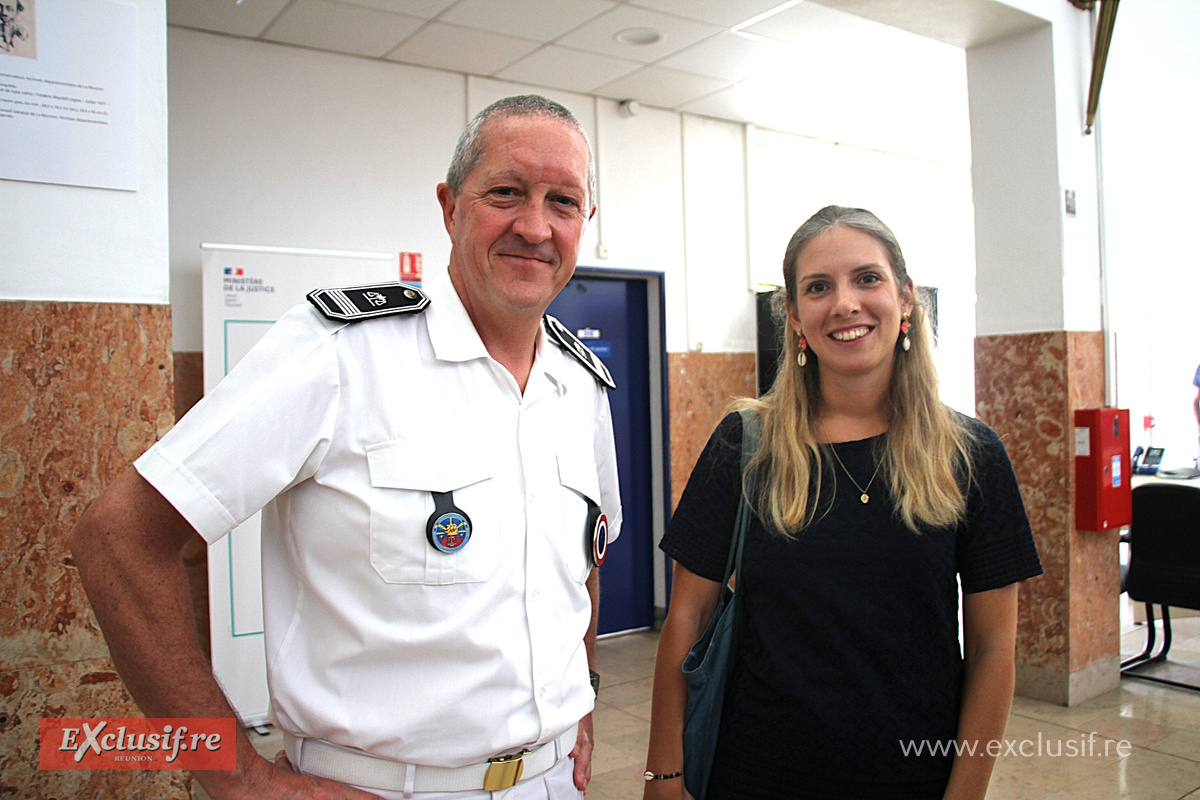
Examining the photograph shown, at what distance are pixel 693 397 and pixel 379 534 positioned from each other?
4.44 m

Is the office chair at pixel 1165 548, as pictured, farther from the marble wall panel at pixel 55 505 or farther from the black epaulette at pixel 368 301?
the marble wall panel at pixel 55 505

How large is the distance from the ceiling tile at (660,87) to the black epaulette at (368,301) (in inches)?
145

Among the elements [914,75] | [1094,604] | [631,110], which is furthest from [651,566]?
[914,75]

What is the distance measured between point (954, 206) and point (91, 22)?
6.82 meters

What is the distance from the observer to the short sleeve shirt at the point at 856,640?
136 centimetres

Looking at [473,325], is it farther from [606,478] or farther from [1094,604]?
[1094,604]

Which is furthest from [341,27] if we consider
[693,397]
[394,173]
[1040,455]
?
[1040,455]

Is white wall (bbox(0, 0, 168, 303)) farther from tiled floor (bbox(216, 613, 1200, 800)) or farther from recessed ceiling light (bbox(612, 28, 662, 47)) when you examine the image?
recessed ceiling light (bbox(612, 28, 662, 47))

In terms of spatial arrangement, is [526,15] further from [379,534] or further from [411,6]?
[379,534]

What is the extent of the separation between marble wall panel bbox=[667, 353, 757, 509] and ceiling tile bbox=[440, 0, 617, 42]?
7.13 ft

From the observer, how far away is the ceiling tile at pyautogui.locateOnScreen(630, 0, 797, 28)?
3.72 meters

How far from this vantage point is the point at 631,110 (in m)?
5.10

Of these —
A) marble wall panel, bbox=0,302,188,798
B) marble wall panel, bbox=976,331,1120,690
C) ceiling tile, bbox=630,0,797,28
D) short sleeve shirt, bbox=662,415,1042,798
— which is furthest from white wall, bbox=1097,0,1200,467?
marble wall panel, bbox=0,302,188,798

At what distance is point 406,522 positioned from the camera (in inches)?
44.5
